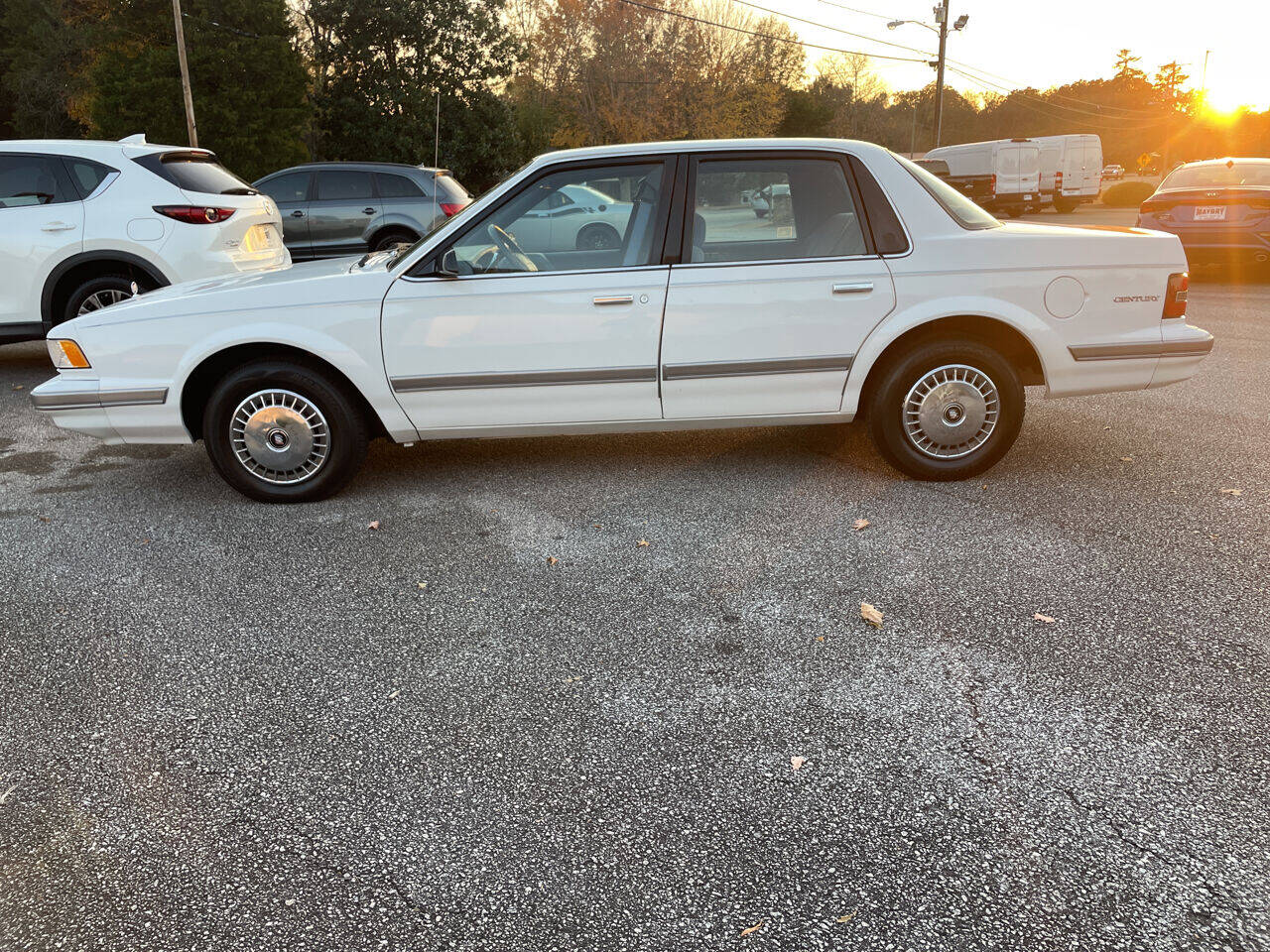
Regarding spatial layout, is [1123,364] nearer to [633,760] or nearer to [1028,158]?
[633,760]

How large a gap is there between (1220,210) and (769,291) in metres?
10.3

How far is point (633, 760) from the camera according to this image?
9.21 feet

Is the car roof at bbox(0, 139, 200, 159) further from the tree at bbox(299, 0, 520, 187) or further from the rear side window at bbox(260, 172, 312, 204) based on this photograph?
the tree at bbox(299, 0, 520, 187)

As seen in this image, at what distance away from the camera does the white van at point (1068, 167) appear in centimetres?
3212

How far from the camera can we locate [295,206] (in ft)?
44.0

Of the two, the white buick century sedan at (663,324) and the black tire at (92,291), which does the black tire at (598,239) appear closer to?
the white buick century sedan at (663,324)

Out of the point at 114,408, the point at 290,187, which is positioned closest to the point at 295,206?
the point at 290,187

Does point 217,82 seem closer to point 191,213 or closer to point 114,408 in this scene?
point 191,213

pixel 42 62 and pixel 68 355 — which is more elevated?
pixel 42 62

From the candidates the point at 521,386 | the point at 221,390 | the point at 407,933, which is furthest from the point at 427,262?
the point at 407,933

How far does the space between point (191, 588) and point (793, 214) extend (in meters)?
3.28

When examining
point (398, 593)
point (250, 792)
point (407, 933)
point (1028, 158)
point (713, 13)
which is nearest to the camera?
point (407, 933)

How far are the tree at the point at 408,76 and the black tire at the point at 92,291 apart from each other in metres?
25.3

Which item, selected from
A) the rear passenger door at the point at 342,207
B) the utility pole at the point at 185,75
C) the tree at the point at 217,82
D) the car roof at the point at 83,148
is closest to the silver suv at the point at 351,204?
the rear passenger door at the point at 342,207
